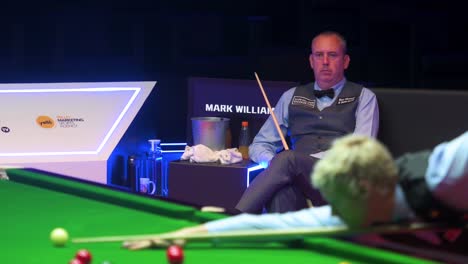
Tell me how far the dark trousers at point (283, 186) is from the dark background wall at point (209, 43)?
4.31ft

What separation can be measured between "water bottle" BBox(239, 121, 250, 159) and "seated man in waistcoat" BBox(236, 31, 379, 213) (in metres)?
0.18

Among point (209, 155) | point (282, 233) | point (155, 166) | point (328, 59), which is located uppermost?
point (328, 59)

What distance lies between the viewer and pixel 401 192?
2619mm

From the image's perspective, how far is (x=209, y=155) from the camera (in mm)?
5840

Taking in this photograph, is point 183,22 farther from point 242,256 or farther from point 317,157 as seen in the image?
point 242,256

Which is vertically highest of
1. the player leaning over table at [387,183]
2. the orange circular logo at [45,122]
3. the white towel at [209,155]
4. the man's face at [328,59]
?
the man's face at [328,59]

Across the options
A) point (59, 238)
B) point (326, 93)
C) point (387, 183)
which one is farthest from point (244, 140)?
point (387, 183)

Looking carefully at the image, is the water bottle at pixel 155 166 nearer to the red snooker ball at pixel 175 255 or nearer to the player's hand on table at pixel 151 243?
the player's hand on table at pixel 151 243

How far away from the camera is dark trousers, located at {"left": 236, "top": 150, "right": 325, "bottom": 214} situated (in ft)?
17.1

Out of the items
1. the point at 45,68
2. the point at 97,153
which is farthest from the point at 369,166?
the point at 45,68

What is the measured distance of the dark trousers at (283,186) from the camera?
17.1ft

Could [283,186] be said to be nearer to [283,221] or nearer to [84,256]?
[283,221]

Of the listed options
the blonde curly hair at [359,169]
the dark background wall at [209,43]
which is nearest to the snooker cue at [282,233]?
the blonde curly hair at [359,169]

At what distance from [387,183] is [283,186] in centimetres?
275
